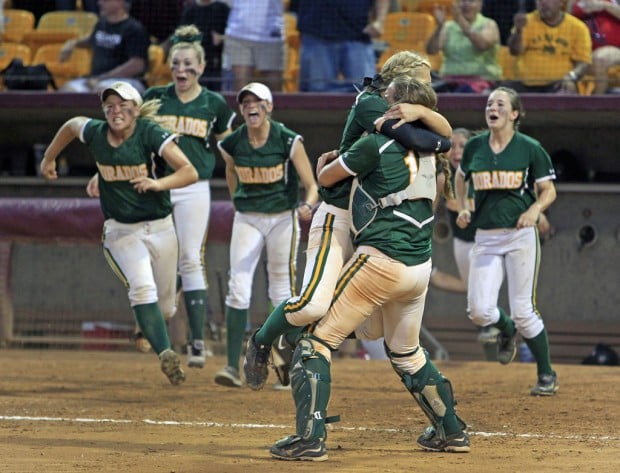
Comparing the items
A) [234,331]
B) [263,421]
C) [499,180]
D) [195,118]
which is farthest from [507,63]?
[263,421]

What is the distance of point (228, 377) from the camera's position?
8.43 metres

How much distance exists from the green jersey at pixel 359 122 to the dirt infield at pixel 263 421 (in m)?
1.30

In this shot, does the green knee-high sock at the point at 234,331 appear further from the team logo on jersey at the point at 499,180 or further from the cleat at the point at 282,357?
the team logo on jersey at the point at 499,180

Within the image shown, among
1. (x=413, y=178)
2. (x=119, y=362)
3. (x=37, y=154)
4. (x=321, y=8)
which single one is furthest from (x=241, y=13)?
(x=413, y=178)

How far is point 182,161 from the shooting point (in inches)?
311

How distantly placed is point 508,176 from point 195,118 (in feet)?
8.18

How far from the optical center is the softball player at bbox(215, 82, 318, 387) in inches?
335

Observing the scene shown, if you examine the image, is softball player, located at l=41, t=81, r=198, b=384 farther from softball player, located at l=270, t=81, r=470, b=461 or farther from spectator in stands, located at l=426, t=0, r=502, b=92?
spectator in stands, located at l=426, t=0, r=502, b=92

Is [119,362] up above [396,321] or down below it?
below

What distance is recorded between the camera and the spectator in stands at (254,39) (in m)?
11.9

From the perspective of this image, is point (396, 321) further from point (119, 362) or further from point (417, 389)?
point (119, 362)

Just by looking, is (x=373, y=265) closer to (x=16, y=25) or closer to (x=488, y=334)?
(x=488, y=334)

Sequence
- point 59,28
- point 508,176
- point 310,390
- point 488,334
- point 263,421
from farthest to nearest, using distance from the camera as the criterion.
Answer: point 59,28, point 488,334, point 508,176, point 263,421, point 310,390

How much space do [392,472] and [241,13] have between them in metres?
7.68
